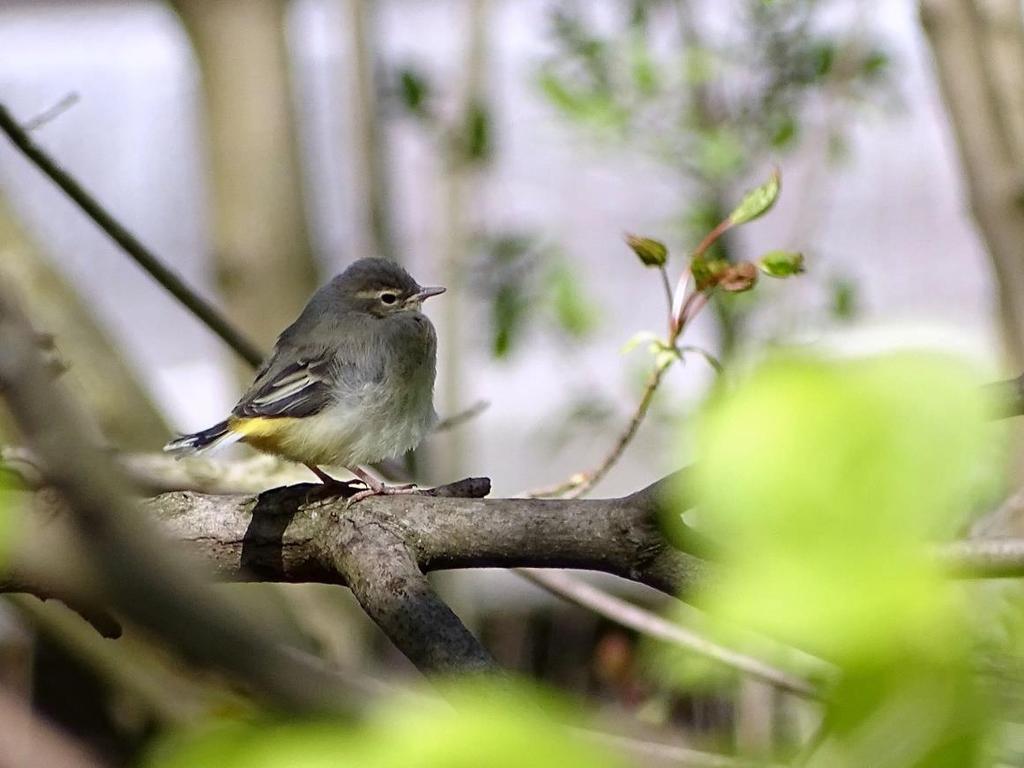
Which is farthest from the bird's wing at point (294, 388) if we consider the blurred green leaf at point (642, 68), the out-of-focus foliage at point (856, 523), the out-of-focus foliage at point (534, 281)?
the out-of-focus foliage at point (856, 523)

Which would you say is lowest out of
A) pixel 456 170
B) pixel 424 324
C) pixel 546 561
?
pixel 546 561

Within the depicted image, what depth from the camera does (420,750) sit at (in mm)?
467

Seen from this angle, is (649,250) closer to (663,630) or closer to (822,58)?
(663,630)

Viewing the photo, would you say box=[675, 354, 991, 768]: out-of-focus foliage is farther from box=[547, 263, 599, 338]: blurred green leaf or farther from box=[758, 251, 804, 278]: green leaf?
box=[547, 263, 599, 338]: blurred green leaf

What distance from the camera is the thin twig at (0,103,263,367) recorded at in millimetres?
2410

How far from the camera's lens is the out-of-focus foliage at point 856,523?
470 millimetres

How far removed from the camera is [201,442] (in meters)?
2.44

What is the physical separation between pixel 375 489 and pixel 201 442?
19.3 inches

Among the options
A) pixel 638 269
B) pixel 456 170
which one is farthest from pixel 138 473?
pixel 638 269

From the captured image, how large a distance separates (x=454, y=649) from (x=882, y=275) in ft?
17.7

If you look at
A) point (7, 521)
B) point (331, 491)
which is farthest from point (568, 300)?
point (7, 521)

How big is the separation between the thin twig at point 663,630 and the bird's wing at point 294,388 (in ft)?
1.68

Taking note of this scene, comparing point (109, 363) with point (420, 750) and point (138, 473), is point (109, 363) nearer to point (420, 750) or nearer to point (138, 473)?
point (138, 473)

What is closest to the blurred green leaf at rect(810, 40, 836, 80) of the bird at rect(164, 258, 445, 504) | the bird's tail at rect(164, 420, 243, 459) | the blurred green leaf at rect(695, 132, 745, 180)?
the blurred green leaf at rect(695, 132, 745, 180)
